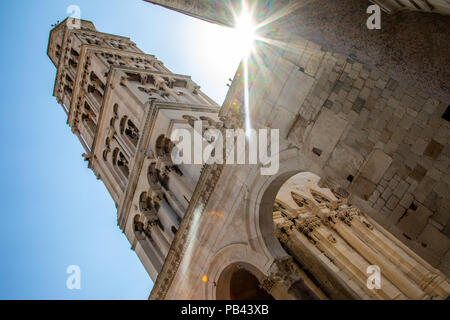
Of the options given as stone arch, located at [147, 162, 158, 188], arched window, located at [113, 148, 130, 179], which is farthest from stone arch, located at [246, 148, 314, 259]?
arched window, located at [113, 148, 130, 179]

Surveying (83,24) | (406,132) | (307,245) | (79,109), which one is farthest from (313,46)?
(83,24)

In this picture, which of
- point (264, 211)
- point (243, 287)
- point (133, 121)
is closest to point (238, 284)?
point (243, 287)

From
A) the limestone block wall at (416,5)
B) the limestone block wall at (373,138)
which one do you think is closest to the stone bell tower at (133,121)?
the limestone block wall at (373,138)

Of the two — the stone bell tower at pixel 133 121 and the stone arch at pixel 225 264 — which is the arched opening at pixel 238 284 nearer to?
the stone arch at pixel 225 264

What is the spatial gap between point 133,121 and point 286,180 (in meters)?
14.4

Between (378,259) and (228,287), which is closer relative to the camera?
(228,287)

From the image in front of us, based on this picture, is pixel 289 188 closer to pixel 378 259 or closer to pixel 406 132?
pixel 378 259

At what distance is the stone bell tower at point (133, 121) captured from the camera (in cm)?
1806

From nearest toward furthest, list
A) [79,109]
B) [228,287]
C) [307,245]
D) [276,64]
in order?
1. [276,64]
2. [228,287]
3. [307,245]
4. [79,109]

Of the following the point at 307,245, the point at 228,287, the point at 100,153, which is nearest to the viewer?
the point at 228,287

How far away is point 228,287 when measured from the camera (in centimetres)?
1286

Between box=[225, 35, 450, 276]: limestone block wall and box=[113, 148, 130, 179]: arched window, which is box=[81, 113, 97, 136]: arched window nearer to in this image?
box=[113, 148, 130, 179]: arched window
